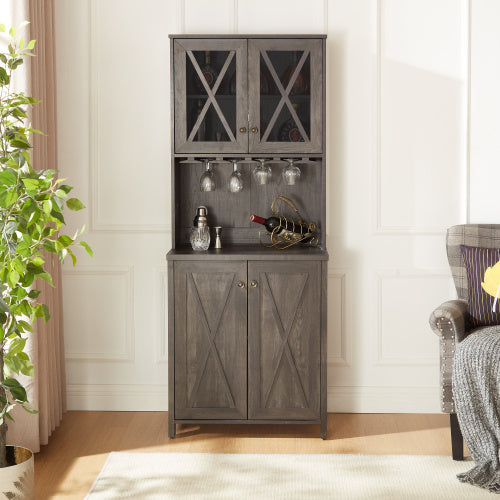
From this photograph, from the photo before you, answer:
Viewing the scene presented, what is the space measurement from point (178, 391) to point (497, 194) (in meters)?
1.93

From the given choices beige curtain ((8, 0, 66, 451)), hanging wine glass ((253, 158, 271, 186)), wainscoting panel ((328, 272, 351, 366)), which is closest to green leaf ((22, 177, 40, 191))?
beige curtain ((8, 0, 66, 451))

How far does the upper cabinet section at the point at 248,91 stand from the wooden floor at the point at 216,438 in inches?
54.7

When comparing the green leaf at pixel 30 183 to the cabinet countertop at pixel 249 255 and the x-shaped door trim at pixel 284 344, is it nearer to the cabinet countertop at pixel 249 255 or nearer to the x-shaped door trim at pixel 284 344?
the cabinet countertop at pixel 249 255

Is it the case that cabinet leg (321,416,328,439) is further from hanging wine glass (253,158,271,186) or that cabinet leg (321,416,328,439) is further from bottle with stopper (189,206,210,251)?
hanging wine glass (253,158,271,186)

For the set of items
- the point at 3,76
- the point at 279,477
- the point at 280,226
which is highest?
the point at 3,76

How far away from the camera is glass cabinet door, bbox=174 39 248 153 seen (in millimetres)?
3258

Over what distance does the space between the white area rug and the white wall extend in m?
0.70

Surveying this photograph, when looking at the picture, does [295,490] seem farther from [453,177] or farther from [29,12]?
[29,12]

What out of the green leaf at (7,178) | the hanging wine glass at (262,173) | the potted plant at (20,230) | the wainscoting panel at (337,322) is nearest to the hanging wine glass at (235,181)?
the hanging wine glass at (262,173)

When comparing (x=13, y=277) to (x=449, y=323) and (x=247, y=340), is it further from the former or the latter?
(x=449, y=323)

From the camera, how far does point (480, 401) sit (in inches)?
111

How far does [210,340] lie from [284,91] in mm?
1231

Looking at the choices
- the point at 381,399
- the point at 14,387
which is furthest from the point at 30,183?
the point at 381,399

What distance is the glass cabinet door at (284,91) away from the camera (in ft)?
10.7
